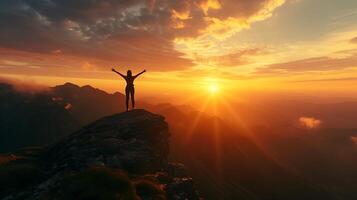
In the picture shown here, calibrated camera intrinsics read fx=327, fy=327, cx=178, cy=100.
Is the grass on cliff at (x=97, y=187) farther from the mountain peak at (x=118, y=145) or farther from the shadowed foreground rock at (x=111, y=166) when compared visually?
the mountain peak at (x=118, y=145)

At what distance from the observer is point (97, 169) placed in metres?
24.1

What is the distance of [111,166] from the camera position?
114 feet

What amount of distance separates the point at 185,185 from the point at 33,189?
48.3ft

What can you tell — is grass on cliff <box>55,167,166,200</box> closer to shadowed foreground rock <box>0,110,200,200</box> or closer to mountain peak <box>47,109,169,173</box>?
shadowed foreground rock <box>0,110,200,200</box>

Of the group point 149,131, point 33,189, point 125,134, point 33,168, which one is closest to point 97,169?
point 33,189

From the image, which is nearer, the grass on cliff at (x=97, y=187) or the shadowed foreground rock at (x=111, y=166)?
the grass on cliff at (x=97, y=187)

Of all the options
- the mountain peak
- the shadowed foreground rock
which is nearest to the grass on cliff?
the shadowed foreground rock

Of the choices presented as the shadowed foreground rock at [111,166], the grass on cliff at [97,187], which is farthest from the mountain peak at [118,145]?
the grass on cliff at [97,187]

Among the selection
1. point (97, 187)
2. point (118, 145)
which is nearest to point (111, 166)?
point (118, 145)

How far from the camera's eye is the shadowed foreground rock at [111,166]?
23.1 metres

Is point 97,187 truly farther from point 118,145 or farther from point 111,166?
point 118,145

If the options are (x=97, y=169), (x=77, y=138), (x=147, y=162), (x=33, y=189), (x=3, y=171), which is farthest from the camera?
(x=77, y=138)

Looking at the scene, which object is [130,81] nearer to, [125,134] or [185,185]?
[125,134]

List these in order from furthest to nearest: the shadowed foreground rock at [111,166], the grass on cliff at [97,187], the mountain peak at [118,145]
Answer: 1. the mountain peak at [118,145]
2. the shadowed foreground rock at [111,166]
3. the grass on cliff at [97,187]
